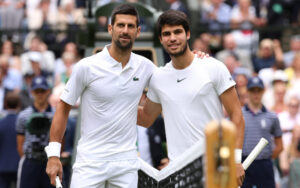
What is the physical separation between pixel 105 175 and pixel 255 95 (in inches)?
140

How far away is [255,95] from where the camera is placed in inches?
408

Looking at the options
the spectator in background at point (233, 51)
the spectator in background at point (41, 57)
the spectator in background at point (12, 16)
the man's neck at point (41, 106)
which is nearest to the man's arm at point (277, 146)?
the man's neck at point (41, 106)

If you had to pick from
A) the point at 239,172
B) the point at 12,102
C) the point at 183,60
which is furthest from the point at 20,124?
the point at 239,172

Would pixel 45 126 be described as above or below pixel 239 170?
below

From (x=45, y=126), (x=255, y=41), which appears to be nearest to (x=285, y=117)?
(x=45, y=126)

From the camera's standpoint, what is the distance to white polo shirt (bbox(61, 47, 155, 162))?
7293 millimetres

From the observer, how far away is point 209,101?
7273 millimetres

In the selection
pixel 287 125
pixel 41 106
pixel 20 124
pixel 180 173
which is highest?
pixel 180 173

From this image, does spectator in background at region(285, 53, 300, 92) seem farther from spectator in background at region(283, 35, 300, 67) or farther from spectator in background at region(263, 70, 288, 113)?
spectator in background at region(283, 35, 300, 67)

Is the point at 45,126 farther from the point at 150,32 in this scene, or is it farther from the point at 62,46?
the point at 62,46

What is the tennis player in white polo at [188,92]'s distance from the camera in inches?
285

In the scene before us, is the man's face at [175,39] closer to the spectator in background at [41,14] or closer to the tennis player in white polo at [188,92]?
the tennis player in white polo at [188,92]

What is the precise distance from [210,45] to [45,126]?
670 cm

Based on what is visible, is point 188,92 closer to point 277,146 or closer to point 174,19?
point 174,19
